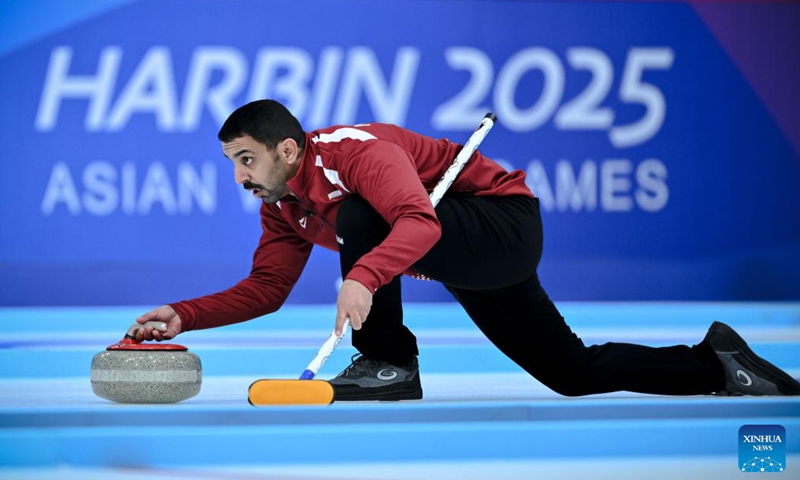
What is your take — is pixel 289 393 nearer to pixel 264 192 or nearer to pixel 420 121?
pixel 264 192

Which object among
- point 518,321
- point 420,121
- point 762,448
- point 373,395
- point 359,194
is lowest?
point 762,448

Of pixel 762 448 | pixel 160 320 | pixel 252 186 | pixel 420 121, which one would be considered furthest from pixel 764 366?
pixel 420 121

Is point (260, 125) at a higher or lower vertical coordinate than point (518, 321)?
higher

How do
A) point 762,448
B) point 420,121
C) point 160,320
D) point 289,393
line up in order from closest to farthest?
point 762,448 < point 289,393 < point 160,320 < point 420,121

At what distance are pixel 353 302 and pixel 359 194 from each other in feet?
1.27

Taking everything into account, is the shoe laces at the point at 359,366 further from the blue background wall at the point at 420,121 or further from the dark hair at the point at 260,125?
the blue background wall at the point at 420,121

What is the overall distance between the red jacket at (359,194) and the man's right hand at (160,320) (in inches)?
0.8

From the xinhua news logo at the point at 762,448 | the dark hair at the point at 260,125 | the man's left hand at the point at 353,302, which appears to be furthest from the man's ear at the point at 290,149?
the xinhua news logo at the point at 762,448

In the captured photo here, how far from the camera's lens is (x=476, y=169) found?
8.50ft

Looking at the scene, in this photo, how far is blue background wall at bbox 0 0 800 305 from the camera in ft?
19.6

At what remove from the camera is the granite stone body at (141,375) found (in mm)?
2260

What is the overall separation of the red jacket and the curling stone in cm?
21

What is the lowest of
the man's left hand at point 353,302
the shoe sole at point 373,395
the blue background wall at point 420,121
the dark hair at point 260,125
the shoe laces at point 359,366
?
the shoe sole at point 373,395

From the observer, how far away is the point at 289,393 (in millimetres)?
2168
